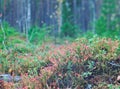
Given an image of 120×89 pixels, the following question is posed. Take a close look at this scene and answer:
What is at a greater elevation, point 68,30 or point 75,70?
point 75,70

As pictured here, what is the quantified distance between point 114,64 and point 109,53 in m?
0.27

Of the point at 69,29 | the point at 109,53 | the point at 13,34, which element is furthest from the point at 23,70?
the point at 69,29

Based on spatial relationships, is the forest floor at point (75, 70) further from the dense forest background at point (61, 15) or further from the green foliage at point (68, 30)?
the green foliage at point (68, 30)

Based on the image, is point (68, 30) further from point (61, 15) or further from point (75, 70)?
point (75, 70)

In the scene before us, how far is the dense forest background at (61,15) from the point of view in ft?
49.3

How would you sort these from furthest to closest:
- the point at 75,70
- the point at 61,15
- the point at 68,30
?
the point at 61,15, the point at 68,30, the point at 75,70

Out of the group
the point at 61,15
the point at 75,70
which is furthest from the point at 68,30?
the point at 75,70

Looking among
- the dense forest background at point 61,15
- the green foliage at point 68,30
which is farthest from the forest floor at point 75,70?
the green foliage at point 68,30

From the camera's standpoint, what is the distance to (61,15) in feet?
64.0

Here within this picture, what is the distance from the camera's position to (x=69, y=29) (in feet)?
58.8

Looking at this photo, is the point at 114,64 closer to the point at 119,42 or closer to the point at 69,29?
the point at 119,42

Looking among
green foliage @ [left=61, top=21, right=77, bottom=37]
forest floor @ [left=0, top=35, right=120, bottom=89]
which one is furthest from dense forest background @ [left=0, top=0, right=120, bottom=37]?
forest floor @ [left=0, top=35, right=120, bottom=89]

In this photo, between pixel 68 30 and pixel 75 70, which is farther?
pixel 68 30

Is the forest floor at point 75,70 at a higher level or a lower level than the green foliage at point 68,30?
higher
